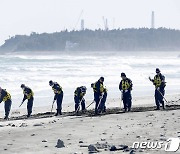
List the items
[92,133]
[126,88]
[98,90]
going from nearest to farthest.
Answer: [92,133], [98,90], [126,88]

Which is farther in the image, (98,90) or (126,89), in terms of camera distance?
(126,89)

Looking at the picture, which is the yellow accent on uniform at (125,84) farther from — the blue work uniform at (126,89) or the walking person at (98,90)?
the walking person at (98,90)

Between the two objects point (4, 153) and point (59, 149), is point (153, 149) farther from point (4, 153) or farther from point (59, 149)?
point (4, 153)

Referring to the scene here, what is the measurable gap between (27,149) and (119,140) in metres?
2.13

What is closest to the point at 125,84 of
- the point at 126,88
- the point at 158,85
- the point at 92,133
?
the point at 126,88

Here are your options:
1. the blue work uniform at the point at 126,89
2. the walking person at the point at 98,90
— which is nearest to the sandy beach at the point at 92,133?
the blue work uniform at the point at 126,89

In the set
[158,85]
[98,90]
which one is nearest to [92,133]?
[98,90]

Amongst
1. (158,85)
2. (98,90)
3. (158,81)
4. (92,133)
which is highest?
(158,81)

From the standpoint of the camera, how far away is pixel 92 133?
13625 mm

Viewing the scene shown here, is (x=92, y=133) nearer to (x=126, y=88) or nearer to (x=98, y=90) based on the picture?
(x=98, y=90)

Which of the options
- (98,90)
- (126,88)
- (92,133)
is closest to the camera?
(92,133)

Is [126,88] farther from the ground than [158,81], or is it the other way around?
[158,81]

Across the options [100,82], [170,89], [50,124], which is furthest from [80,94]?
[170,89]

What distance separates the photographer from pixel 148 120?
1577 cm
